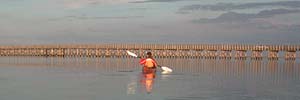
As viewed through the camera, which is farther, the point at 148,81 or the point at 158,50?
the point at 158,50

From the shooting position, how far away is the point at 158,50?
66.2m

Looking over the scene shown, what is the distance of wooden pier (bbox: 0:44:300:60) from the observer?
62938 mm

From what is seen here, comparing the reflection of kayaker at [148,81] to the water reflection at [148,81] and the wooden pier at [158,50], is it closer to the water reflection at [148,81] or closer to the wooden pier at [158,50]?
the water reflection at [148,81]

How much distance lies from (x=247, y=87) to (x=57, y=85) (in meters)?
8.14

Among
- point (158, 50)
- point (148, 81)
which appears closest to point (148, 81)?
point (148, 81)

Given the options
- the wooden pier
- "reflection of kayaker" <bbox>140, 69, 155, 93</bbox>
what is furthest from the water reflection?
the wooden pier

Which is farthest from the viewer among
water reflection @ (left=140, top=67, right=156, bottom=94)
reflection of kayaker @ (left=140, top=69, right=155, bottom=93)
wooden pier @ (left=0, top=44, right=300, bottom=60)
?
wooden pier @ (left=0, top=44, right=300, bottom=60)

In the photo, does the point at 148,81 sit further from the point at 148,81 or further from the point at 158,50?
the point at 158,50

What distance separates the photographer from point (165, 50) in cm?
6650

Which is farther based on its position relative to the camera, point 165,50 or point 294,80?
point 165,50

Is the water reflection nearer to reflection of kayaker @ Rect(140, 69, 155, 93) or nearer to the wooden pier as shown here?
reflection of kayaker @ Rect(140, 69, 155, 93)

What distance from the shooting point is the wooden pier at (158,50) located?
62938mm

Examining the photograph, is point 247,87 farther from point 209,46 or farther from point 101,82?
point 209,46

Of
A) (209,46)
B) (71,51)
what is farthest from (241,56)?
(71,51)
